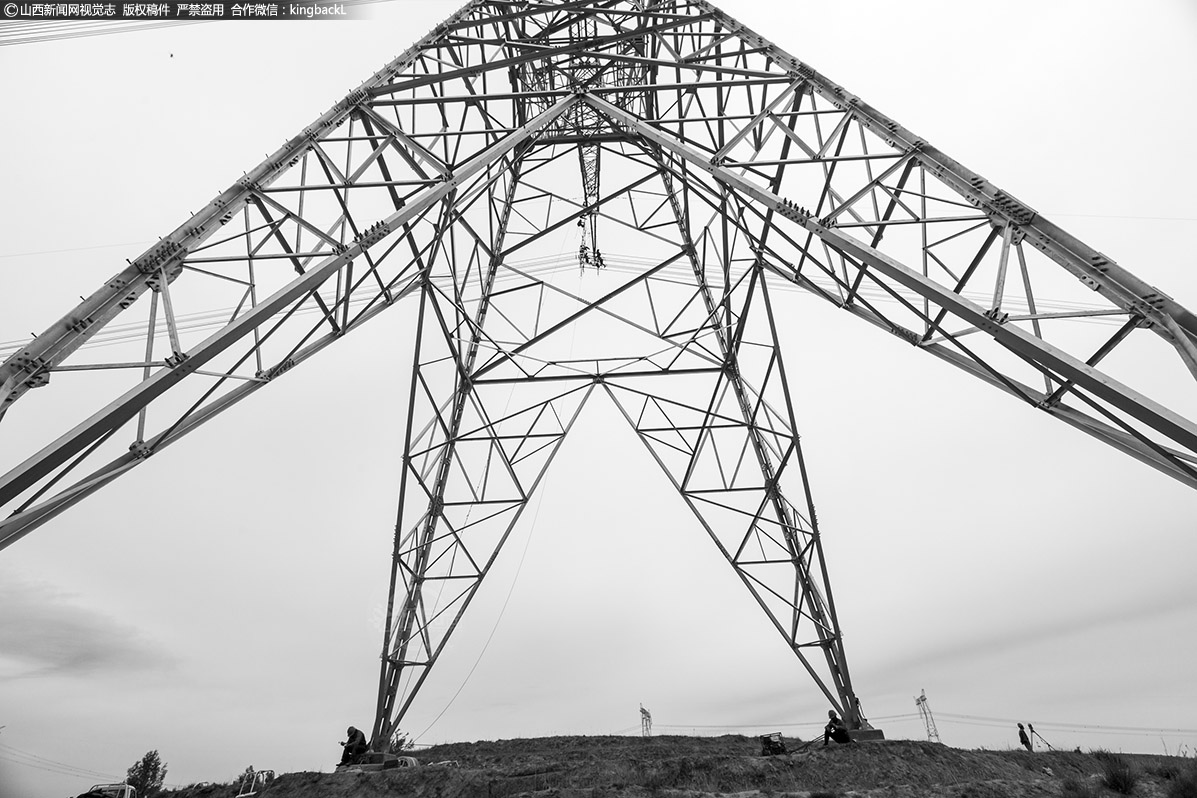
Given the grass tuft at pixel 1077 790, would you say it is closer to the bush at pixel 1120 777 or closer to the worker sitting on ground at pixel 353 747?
the bush at pixel 1120 777

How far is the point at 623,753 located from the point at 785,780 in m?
4.14

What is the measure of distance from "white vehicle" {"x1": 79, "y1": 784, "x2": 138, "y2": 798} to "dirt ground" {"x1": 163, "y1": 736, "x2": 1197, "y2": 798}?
1332mm

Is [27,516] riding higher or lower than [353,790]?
higher

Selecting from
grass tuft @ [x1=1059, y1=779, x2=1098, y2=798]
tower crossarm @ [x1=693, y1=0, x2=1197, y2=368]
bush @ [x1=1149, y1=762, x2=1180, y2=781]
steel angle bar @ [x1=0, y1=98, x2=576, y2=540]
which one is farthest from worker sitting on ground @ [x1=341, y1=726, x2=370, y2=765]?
tower crossarm @ [x1=693, y1=0, x2=1197, y2=368]

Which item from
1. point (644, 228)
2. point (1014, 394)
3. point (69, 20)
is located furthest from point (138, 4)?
point (1014, 394)

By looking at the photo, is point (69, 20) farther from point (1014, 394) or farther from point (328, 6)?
point (1014, 394)

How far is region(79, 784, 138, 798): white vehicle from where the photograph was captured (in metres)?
9.13

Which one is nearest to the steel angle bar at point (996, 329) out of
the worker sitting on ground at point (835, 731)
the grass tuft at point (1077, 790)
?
the grass tuft at point (1077, 790)

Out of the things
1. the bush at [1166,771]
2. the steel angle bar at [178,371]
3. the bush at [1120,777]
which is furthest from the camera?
the bush at [1166,771]

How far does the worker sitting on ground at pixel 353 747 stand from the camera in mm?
11172

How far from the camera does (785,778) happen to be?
28.9ft

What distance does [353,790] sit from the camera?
9008mm

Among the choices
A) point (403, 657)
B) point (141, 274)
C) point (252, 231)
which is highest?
point (252, 231)

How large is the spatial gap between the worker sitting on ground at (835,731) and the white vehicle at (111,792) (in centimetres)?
1175
